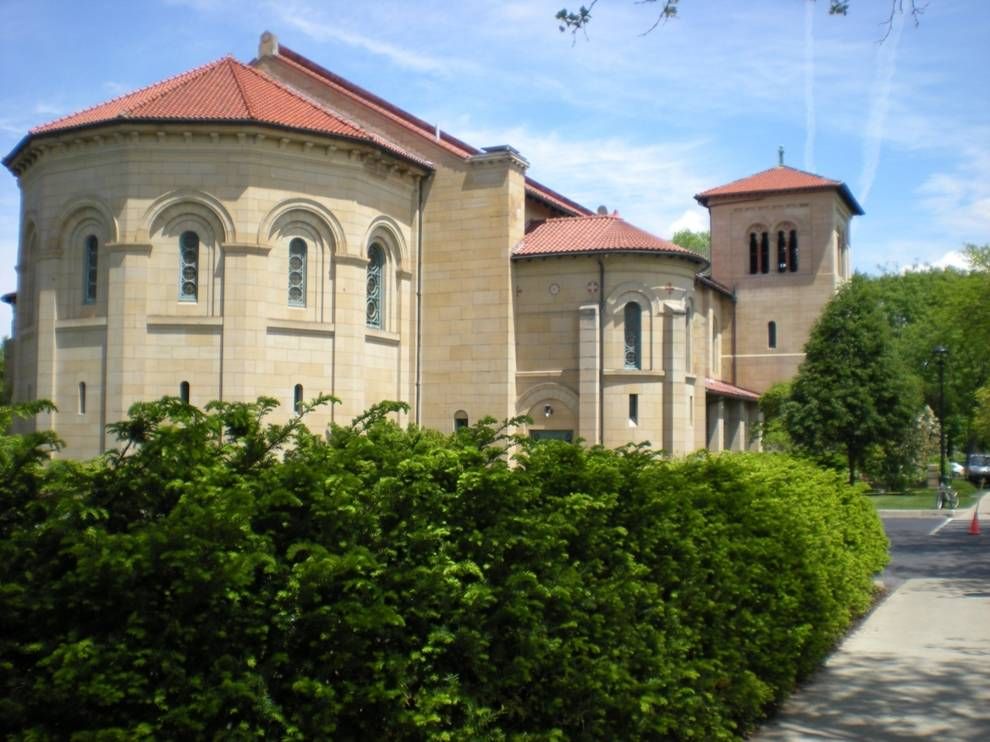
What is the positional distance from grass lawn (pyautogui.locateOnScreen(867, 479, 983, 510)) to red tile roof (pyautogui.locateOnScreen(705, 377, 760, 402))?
24.1 ft

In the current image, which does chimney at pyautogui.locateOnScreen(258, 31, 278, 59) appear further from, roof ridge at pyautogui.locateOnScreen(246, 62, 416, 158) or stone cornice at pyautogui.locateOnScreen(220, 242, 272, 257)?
stone cornice at pyautogui.locateOnScreen(220, 242, 272, 257)

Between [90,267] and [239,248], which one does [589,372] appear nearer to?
[239,248]

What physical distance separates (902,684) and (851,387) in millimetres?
36603

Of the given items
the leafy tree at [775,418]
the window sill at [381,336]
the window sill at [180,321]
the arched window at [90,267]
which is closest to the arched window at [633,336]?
the window sill at [381,336]

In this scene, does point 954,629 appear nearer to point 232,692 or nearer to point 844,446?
point 232,692

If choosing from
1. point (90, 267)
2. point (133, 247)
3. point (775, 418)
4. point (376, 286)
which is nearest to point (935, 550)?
point (376, 286)

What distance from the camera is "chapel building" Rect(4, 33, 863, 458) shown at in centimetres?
2714

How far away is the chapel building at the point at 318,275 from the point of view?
27.1 meters

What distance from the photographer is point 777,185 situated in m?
54.3

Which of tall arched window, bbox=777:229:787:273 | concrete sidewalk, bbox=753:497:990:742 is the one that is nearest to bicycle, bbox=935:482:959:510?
tall arched window, bbox=777:229:787:273

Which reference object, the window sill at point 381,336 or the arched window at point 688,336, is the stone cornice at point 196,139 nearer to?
the window sill at point 381,336

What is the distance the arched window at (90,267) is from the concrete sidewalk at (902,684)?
72.5 ft

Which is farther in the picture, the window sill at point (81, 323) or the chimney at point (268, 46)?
the chimney at point (268, 46)

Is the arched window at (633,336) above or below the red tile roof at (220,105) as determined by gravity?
below
